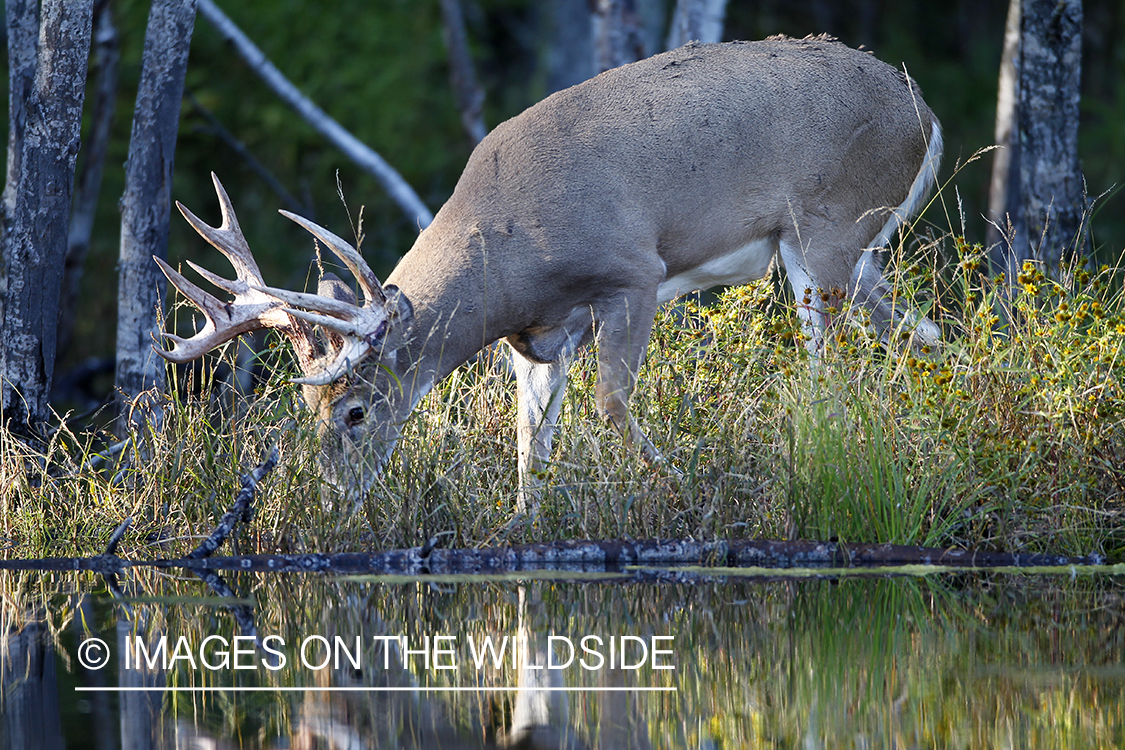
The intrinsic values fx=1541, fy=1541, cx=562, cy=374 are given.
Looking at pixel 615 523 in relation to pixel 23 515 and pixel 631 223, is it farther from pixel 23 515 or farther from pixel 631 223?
pixel 23 515

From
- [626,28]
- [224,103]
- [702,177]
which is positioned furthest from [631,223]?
[224,103]

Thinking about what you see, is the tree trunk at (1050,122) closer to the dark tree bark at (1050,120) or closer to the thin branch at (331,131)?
the dark tree bark at (1050,120)

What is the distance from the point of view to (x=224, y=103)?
18203 mm

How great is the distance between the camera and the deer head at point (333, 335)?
650 centimetres

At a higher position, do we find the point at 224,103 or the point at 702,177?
the point at 224,103

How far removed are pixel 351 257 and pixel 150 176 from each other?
2.30 metres

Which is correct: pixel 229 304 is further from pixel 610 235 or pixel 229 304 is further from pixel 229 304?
pixel 610 235

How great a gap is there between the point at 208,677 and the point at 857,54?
528 cm

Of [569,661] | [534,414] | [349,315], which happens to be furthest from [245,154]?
[569,661]

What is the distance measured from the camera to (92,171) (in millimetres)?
13867

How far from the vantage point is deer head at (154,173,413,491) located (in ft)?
21.3

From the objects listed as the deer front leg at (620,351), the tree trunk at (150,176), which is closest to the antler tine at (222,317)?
the deer front leg at (620,351)

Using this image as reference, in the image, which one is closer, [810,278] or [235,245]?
[235,245]

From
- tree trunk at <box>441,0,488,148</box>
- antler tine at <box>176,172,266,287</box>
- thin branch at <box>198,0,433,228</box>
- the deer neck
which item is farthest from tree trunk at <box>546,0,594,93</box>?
antler tine at <box>176,172,266,287</box>
